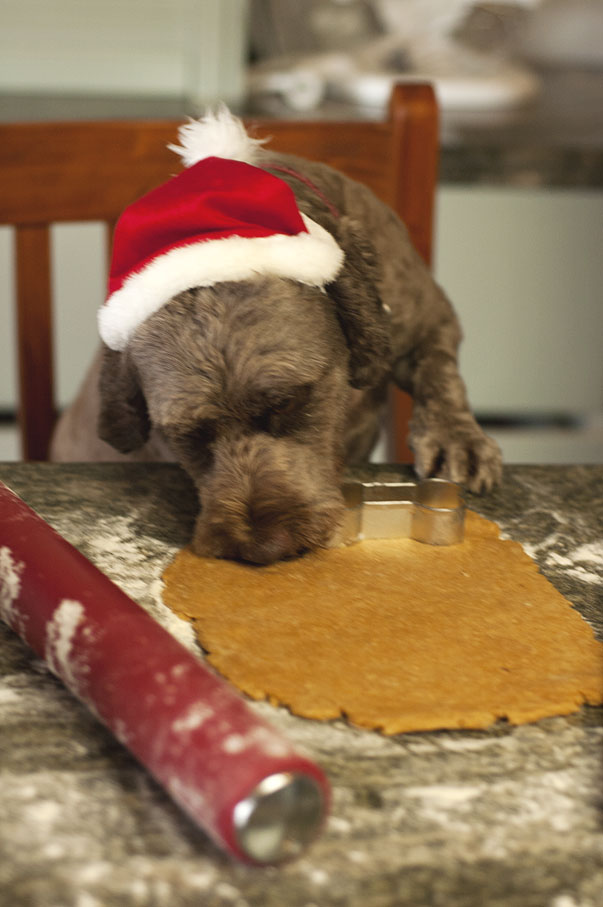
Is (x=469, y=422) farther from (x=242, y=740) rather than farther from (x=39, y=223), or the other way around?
(x=242, y=740)

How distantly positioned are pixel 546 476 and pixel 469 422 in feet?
0.60

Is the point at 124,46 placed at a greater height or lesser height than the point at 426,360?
greater

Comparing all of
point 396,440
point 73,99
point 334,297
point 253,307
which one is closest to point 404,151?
point 396,440

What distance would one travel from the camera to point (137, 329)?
3.55ft

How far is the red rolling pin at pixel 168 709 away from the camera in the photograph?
0.52 meters

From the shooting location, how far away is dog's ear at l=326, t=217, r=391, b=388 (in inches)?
45.1

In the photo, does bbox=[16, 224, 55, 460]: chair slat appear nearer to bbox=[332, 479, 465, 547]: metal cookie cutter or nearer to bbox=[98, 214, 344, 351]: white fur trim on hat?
bbox=[98, 214, 344, 351]: white fur trim on hat

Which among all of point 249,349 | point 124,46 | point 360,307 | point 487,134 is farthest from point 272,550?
point 124,46

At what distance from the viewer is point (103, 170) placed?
5.08ft

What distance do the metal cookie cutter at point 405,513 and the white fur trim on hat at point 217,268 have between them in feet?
0.77

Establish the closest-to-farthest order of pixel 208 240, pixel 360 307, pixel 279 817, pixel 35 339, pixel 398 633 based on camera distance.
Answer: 1. pixel 279 817
2. pixel 398 633
3. pixel 208 240
4. pixel 360 307
5. pixel 35 339

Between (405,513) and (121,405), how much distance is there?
0.39m

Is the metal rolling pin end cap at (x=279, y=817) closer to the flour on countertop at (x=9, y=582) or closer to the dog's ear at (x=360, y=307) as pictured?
the flour on countertop at (x=9, y=582)

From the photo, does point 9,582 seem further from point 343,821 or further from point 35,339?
point 35,339
